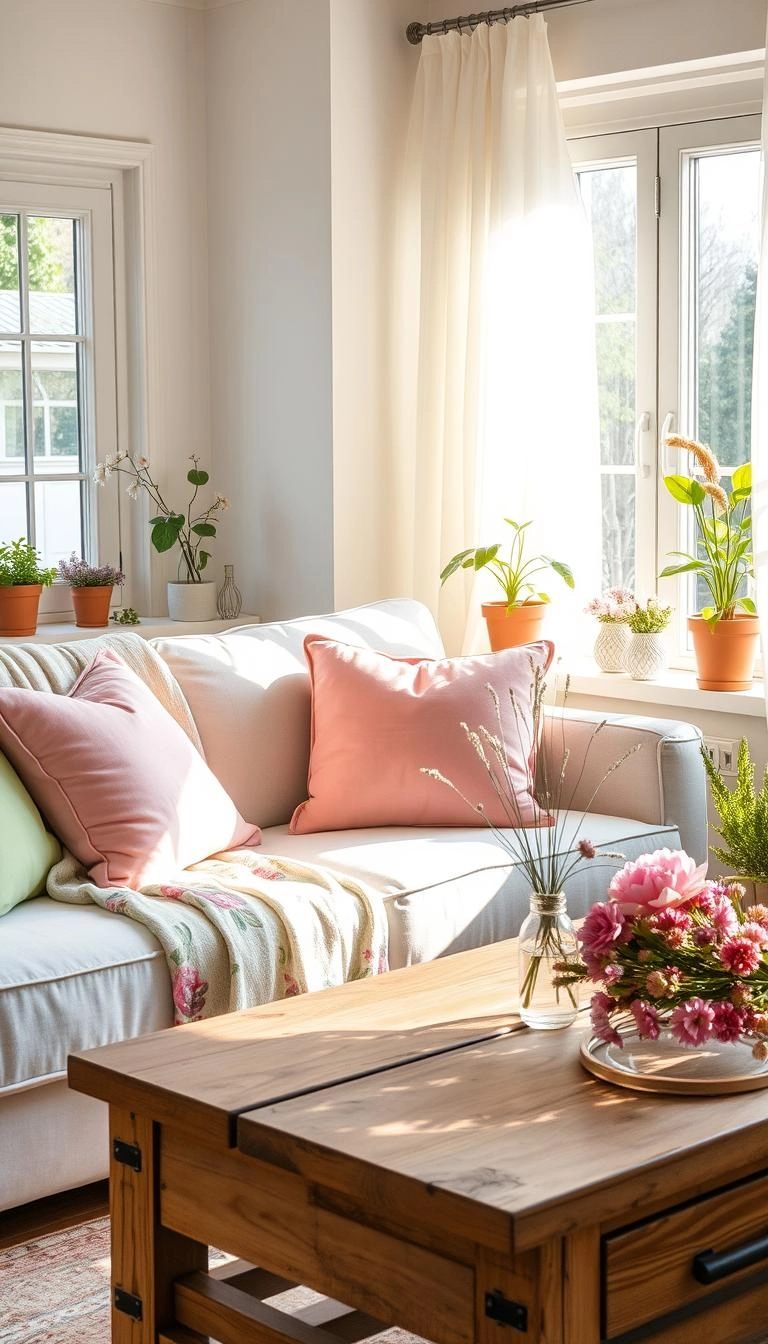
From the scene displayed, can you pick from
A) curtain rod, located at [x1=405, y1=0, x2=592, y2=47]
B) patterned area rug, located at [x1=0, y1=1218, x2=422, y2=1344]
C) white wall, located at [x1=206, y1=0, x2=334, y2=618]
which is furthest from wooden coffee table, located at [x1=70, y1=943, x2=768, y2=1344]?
curtain rod, located at [x1=405, y1=0, x2=592, y2=47]

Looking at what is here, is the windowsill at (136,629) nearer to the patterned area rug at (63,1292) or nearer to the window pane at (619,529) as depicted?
the window pane at (619,529)

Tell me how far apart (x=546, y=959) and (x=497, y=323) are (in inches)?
111

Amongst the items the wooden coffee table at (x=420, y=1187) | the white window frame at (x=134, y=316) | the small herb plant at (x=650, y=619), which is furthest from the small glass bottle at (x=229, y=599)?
the wooden coffee table at (x=420, y=1187)

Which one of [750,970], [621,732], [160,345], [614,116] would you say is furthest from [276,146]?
[750,970]

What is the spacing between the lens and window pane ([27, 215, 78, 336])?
4.66 metres

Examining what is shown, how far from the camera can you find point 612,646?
14.2ft

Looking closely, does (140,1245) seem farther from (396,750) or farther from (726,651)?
(726,651)

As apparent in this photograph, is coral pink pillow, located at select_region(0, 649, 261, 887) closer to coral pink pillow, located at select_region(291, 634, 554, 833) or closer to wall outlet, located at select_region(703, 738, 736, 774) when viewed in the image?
coral pink pillow, located at select_region(291, 634, 554, 833)

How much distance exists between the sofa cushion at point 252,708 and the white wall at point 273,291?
1169 mm

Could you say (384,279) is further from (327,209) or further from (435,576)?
(435,576)

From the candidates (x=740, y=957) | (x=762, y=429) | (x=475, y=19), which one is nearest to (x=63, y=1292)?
(x=740, y=957)

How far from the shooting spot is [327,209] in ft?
14.8

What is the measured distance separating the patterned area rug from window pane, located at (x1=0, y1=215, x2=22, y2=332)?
290cm

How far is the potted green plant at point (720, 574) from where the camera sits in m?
4.01
